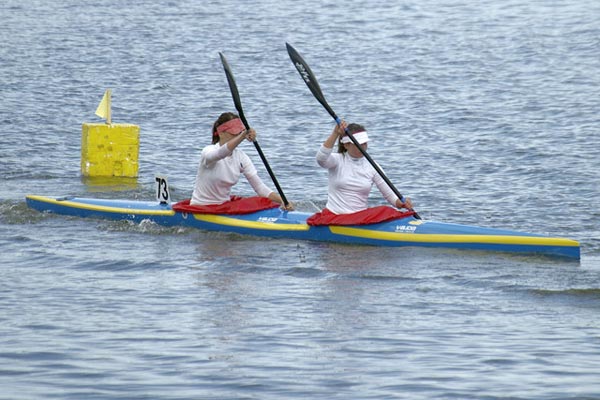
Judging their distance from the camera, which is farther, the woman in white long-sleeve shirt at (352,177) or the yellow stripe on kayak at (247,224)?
the yellow stripe on kayak at (247,224)

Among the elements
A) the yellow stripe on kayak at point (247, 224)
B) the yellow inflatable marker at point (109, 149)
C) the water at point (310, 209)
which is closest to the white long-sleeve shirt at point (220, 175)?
the yellow stripe on kayak at point (247, 224)

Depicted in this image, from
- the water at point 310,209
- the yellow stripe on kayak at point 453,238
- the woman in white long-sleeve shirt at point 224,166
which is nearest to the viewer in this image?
the water at point 310,209

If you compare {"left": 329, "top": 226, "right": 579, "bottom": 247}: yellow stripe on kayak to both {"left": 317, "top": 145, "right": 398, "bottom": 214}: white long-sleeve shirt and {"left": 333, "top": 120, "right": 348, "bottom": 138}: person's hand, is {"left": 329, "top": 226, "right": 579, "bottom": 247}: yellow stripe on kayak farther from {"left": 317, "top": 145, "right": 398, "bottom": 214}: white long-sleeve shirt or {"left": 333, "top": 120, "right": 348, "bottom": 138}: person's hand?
{"left": 333, "top": 120, "right": 348, "bottom": 138}: person's hand

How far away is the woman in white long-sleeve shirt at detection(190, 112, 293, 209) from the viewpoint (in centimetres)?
1309

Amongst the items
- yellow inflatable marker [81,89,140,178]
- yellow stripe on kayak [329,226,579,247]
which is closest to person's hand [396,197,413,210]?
yellow stripe on kayak [329,226,579,247]

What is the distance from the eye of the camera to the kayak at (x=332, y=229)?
476 inches

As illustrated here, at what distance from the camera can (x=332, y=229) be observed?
13.0 m

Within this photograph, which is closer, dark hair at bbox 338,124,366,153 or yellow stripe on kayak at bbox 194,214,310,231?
dark hair at bbox 338,124,366,153

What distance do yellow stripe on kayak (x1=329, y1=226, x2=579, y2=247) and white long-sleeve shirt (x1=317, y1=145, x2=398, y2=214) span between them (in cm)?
25

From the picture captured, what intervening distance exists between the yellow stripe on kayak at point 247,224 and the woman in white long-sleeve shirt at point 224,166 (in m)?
0.19

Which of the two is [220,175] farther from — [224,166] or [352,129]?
[352,129]

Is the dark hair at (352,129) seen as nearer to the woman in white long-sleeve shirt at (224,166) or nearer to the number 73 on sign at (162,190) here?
the woman in white long-sleeve shirt at (224,166)

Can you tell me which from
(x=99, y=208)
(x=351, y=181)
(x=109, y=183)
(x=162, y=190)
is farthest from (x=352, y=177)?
(x=109, y=183)

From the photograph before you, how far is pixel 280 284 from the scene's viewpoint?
11227 millimetres
